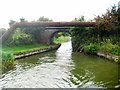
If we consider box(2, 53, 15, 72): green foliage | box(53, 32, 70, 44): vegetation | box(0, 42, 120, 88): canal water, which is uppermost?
box(2, 53, 15, 72): green foliage

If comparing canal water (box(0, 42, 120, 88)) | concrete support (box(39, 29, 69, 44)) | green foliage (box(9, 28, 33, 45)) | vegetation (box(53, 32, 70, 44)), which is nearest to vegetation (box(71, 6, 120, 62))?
canal water (box(0, 42, 120, 88))

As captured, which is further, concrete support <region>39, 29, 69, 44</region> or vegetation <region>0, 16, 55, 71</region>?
concrete support <region>39, 29, 69, 44</region>

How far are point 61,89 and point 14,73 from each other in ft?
18.7

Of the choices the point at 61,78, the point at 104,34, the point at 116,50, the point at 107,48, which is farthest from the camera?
the point at 104,34

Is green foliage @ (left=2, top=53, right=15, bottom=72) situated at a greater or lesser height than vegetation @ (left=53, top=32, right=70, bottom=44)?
greater

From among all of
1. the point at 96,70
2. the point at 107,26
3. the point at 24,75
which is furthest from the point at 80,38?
the point at 24,75

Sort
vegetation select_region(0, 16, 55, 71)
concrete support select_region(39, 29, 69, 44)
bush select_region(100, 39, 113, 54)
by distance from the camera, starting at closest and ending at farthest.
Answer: bush select_region(100, 39, 113, 54) → vegetation select_region(0, 16, 55, 71) → concrete support select_region(39, 29, 69, 44)

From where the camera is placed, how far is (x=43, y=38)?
43531mm

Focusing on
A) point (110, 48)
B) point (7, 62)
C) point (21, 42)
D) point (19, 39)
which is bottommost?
point (21, 42)

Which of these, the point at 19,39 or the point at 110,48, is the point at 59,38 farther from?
the point at 110,48

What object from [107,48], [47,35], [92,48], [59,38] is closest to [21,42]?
[47,35]

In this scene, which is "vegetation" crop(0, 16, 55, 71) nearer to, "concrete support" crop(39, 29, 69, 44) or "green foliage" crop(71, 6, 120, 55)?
"concrete support" crop(39, 29, 69, 44)

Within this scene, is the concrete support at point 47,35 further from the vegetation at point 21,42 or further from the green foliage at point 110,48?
the green foliage at point 110,48

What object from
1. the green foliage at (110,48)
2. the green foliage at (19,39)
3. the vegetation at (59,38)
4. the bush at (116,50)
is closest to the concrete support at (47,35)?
the green foliage at (19,39)
